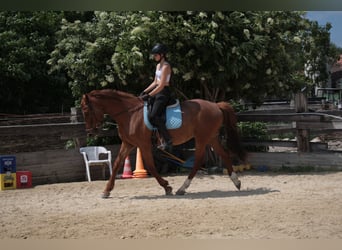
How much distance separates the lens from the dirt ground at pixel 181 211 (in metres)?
4.74

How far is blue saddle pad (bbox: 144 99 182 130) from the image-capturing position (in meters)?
7.02

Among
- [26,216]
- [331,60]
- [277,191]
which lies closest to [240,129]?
[277,191]

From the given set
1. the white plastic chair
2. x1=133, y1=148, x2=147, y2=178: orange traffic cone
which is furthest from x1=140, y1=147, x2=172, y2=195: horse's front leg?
x1=133, y1=148, x2=147, y2=178: orange traffic cone

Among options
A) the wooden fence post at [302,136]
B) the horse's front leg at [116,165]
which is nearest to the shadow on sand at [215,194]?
the horse's front leg at [116,165]

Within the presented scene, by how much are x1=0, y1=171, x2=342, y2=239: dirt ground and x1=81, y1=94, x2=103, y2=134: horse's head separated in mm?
993

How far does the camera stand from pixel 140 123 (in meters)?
7.05

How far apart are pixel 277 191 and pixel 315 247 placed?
9.28 ft

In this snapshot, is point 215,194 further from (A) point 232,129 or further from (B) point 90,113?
(B) point 90,113

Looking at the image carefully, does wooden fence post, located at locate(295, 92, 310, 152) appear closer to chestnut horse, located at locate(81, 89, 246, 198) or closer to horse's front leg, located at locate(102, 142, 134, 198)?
chestnut horse, located at locate(81, 89, 246, 198)

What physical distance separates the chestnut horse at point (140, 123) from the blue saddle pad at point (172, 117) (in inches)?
2.8

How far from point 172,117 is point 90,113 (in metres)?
1.17
